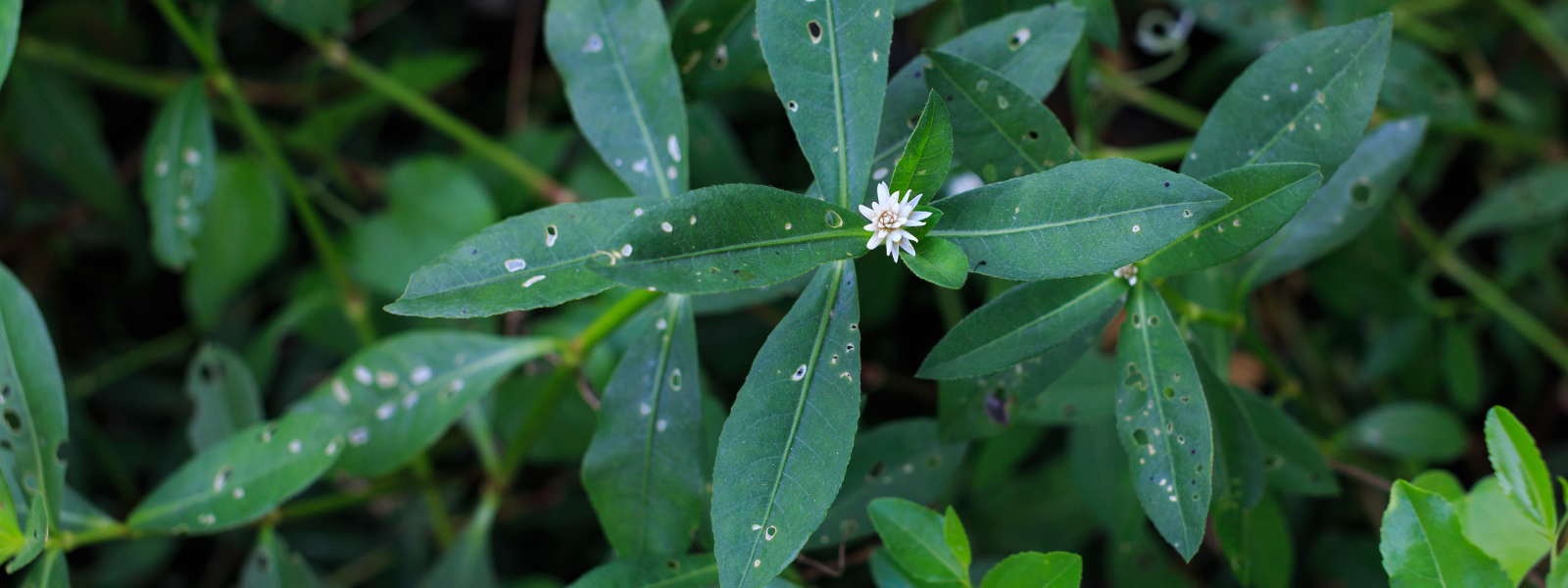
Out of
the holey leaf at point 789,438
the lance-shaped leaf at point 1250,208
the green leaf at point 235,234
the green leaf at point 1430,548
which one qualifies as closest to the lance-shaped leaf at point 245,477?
the holey leaf at point 789,438

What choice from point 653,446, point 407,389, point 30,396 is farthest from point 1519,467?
point 30,396

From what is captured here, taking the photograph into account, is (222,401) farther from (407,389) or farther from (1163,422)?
(1163,422)

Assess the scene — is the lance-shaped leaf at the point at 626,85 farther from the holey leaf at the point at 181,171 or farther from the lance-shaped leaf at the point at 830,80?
the holey leaf at the point at 181,171

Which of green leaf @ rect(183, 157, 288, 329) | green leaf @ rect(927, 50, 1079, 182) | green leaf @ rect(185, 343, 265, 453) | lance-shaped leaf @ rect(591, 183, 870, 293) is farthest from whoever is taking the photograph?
green leaf @ rect(183, 157, 288, 329)

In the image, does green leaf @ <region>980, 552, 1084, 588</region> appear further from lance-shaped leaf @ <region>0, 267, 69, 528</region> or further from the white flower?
lance-shaped leaf @ <region>0, 267, 69, 528</region>

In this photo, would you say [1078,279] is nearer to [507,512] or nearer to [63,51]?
[507,512]

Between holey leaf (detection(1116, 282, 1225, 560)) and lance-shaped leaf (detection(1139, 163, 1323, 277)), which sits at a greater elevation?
lance-shaped leaf (detection(1139, 163, 1323, 277))

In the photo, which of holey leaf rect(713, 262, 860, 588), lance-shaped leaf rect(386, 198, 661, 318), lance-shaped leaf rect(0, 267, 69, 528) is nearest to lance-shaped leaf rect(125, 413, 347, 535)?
lance-shaped leaf rect(0, 267, 69, 528)

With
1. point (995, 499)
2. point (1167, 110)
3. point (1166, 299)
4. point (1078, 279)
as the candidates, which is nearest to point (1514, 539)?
point (1166, 299)
